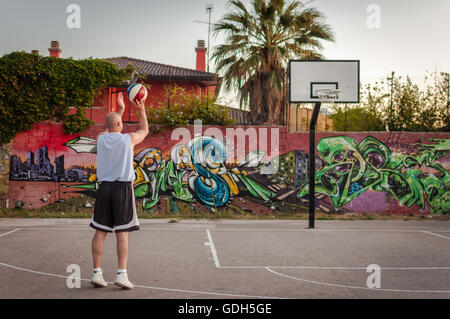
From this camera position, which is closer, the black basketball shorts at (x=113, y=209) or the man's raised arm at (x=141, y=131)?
the black basketball shorts at (x=113, y=209)

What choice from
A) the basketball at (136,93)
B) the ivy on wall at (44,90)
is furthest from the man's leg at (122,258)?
the ivy on wall at (44,90)

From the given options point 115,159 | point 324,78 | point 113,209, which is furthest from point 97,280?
point 324,78

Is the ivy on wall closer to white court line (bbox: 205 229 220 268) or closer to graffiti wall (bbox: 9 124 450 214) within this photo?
graffiti wall (bbox: 9 124 450 214)

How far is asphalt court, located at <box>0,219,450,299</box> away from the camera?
5598mm

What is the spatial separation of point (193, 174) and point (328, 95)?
15.4ft

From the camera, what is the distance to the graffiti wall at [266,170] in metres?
14.6

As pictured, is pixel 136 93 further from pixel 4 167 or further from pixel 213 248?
pixel 4 167

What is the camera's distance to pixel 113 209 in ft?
17.6

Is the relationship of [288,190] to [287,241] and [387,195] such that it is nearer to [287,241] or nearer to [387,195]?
[387,195]

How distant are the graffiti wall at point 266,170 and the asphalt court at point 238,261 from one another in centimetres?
229

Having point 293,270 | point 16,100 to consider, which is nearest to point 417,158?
point 293,270

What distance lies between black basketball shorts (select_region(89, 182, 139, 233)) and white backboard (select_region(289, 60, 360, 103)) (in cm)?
828

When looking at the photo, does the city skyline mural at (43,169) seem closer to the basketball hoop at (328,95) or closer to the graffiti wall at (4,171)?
the graffiti wall at (4,171)
